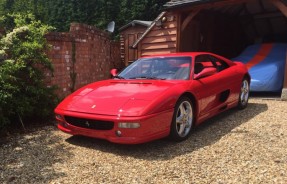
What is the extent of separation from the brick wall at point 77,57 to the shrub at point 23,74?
0.55m

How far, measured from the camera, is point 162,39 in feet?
30.6

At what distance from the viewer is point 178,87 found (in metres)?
4.04

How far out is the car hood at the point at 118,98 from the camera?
143 inches

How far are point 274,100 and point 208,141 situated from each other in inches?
149

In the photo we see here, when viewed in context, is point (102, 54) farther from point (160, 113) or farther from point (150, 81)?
point (160, 113)

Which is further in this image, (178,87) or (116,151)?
(178,87)

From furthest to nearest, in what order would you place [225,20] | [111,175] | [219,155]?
1. [225,20]
2. [219,155]
3. [111,175]

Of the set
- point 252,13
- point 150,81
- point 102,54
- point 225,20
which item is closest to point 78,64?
point 102,54

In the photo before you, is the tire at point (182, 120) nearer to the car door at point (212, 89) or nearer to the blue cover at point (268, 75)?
the car door at point (212, 89)

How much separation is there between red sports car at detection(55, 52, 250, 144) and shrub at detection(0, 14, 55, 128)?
79 cm

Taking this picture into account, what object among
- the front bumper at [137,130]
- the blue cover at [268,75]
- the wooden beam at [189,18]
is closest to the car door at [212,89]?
the front bumper at [137,130]

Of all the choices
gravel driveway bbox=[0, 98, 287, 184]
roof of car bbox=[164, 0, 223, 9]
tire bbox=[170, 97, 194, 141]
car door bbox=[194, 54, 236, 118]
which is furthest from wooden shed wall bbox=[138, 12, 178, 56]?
tire bbox=[170, 97, 194, 141]

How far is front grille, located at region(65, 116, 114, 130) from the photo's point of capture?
365cm

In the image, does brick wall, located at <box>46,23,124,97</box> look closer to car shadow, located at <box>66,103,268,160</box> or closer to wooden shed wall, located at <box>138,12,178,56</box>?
wooden shed wall, located at <box>138,12,178,56</box>
